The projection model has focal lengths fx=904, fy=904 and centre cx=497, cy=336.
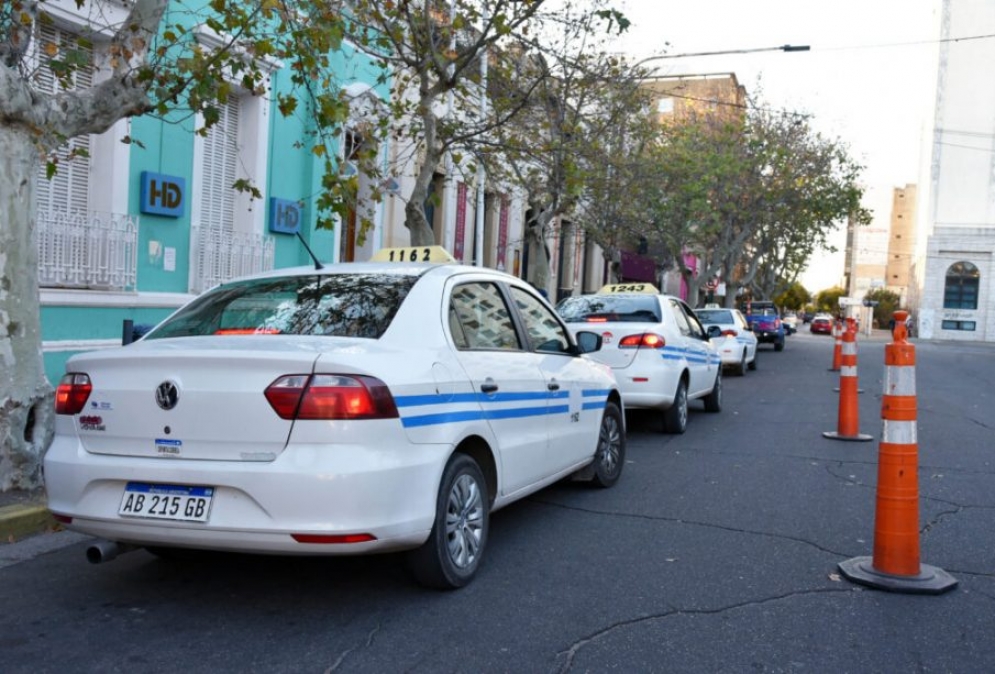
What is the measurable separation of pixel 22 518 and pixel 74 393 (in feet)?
5.59

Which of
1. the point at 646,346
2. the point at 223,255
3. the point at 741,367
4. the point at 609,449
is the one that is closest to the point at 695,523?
the point at 609,449

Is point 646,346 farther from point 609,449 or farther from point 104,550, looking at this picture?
point 104,550

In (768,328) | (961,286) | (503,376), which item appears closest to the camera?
(503,376)

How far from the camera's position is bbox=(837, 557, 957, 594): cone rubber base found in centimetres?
469

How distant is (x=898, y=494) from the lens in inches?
190

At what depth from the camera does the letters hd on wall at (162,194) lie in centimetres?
1136

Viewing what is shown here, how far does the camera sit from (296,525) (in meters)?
3.82

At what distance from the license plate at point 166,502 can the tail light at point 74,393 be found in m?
0.52

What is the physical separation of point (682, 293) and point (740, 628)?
53334 mm

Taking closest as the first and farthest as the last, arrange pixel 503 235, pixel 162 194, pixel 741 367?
pixel 162 194
pixel 741 367
pixel 503 235

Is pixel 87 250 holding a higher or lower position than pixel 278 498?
higher

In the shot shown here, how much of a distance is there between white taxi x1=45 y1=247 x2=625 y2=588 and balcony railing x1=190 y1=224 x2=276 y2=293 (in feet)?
25.4

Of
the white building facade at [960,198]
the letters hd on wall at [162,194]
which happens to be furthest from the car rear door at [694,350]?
the white building facade at [960,198]

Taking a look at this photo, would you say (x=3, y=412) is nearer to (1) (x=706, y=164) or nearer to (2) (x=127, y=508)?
(2) (x=127, y=508)
